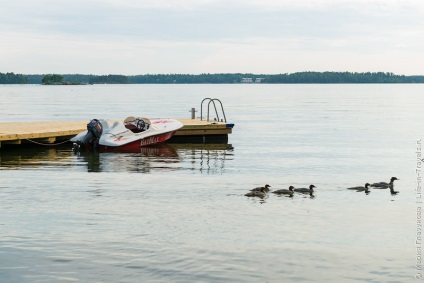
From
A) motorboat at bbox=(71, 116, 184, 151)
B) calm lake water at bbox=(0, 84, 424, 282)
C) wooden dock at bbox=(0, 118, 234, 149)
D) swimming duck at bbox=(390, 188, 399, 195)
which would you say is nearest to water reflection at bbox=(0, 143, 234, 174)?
calm lake water at bbox=(0, 84, 424, 282)

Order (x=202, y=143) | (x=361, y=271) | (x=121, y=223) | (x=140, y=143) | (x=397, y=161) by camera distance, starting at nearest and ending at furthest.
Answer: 1. (x=361, y=271)
2. (x=121, y=223)
3. (x=397, y=161)
4. (x=140, y=143)
5. (x=202, y=143)

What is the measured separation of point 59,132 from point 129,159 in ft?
20.2

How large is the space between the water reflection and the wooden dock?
2.09 ft

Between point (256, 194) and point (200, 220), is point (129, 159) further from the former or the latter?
point (200, 220)

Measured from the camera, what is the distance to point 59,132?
3662 centimetres

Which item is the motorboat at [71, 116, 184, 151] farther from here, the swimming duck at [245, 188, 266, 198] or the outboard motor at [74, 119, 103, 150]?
the swimming duck at [245, 188, 266, 198]

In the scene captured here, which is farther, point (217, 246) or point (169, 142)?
point (169, 142)

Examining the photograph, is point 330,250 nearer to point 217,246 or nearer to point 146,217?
point 217,246

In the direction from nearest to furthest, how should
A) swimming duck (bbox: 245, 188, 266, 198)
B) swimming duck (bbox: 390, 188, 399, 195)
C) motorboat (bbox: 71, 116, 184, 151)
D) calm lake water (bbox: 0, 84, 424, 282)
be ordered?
calm lake water (bbox: 0, 84, 424, 282) → swimming duck (bbox: 245, 188, 266, 198) → swimming duck (bbox: 390, 188, 399, 195) → motorboat (bbox: 71, 116, 184, 151)

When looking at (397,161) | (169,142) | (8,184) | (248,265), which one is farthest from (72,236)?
A: (169,142)

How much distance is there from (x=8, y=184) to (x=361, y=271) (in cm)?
1423

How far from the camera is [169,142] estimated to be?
4084cm

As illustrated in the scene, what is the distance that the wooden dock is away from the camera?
114 feet

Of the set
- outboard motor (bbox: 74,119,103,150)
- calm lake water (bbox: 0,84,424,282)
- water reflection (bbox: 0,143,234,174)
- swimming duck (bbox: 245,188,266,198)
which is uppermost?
outboard motor (bbox: 74,119,103,150)
